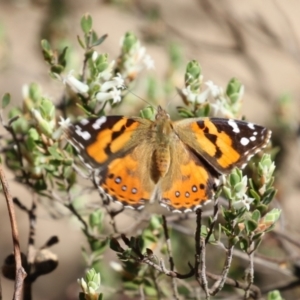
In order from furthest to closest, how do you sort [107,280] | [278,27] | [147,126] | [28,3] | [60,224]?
[28,3] → [278,27] → [60,224] → [107,280] → [147,126]

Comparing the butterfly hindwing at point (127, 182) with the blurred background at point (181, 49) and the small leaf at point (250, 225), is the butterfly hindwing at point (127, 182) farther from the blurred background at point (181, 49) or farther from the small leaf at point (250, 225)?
the blurred background at point (181, 49)

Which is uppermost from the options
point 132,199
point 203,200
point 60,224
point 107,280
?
point 203,200

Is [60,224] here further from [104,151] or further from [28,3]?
[104,151]

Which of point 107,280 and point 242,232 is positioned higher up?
point 242,232

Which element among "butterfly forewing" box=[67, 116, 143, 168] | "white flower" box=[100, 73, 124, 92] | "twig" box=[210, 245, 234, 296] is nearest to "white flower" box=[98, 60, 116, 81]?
"white flower" box=[100, 73, 124, 92]

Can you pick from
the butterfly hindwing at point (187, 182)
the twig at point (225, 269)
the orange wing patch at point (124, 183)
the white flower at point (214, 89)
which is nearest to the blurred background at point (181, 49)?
the white flower at point (214, 89)

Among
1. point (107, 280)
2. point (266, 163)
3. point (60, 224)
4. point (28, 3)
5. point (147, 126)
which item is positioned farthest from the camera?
point (28, 3)

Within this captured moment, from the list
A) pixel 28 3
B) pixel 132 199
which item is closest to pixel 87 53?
pixel 132 199
